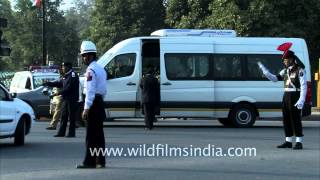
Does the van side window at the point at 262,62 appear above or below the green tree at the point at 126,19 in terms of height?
below

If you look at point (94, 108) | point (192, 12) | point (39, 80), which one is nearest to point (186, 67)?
point (39, 80)

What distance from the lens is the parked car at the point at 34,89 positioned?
23.5 meters

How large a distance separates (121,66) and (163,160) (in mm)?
8195

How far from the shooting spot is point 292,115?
13484 millimetres

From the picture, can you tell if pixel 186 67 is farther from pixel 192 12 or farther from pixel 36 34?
pixel 36 34

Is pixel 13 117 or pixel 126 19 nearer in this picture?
pixel 13 117

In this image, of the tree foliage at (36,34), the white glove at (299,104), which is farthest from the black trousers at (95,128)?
the tree foliage at (36,34)

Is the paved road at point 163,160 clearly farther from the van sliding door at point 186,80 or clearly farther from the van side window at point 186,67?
the van side window at point 186,67

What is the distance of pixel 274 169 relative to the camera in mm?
10711

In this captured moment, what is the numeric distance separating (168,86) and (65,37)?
37.7 metres

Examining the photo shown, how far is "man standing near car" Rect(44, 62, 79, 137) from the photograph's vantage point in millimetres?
15961

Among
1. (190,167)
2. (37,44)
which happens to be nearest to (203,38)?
(190,167)

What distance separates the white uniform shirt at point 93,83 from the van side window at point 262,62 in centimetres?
1020

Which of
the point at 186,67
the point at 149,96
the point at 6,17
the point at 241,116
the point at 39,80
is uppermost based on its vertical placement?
the point at 6,17
